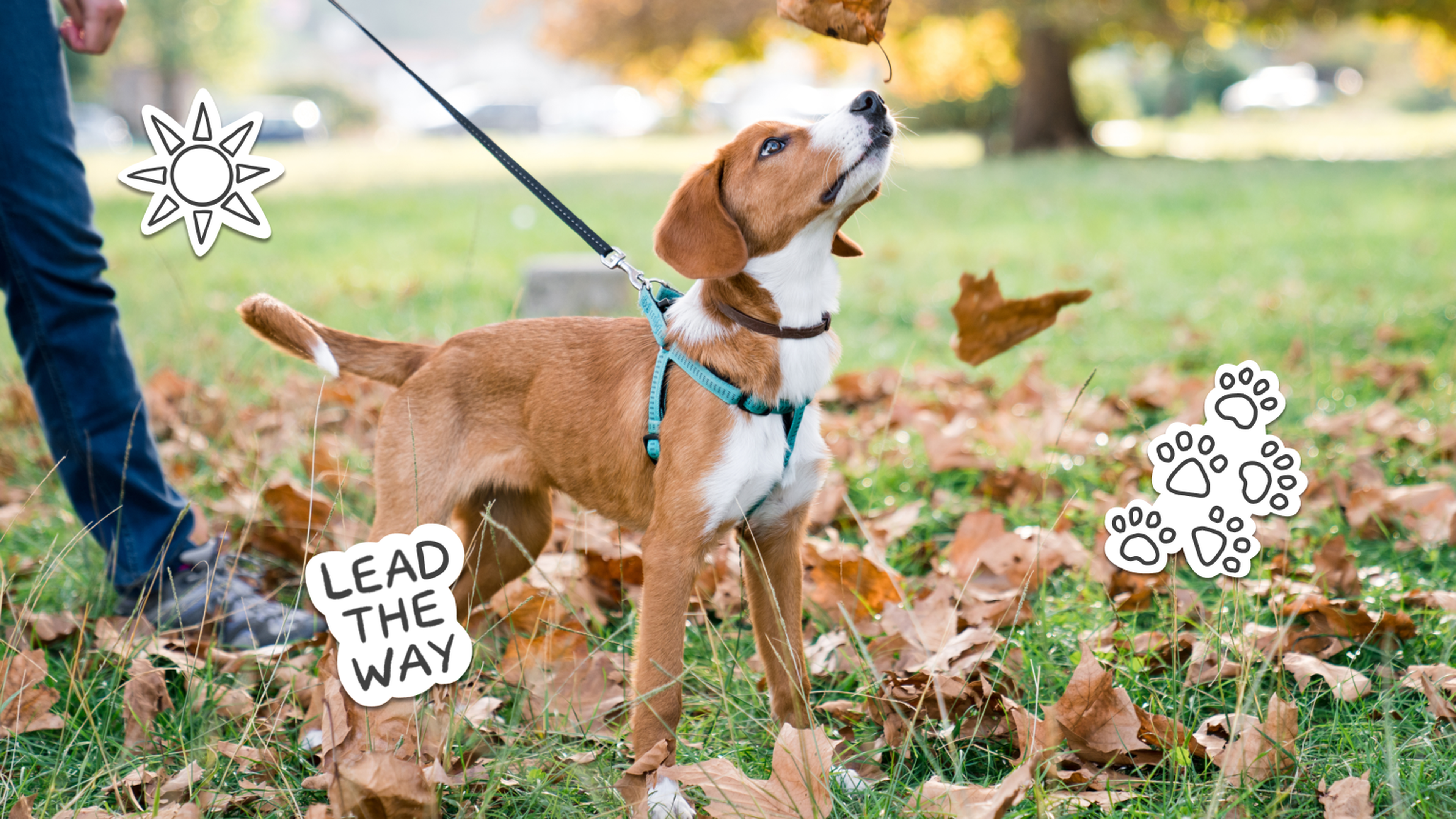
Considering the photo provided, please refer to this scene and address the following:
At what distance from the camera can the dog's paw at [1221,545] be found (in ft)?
7.12

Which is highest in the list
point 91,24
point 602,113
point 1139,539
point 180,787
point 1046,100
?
point 91,24

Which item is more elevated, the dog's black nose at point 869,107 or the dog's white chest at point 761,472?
the dog's black nose at point 869,107

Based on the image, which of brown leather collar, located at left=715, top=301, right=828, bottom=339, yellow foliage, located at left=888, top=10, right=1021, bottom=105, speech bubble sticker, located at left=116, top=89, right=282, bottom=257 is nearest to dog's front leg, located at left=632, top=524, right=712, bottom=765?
brown leather collar, located at left=715, top=301, right=828, bottom=339

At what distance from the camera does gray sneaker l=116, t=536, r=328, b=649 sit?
8.74ft

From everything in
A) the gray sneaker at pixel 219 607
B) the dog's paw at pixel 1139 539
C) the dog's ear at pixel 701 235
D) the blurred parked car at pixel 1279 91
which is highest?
the dog's ear at pixel 701 235

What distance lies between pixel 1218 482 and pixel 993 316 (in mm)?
680

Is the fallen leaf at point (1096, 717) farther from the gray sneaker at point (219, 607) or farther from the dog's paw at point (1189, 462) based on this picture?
the gray sneaker at point (219, 607)

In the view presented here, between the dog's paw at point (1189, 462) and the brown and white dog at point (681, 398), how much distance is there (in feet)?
2.26

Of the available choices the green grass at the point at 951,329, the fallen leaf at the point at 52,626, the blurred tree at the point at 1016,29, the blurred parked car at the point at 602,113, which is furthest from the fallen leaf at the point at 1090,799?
the blurred parked car at the point at 602,113

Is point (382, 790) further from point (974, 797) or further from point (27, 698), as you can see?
point (27, 698)

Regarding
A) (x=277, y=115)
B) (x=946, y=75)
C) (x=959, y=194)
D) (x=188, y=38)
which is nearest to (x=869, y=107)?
(x=959, y=194)

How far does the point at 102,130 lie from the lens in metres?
44.6

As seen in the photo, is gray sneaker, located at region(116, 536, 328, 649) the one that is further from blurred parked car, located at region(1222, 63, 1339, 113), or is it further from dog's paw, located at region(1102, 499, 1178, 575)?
blurred parked car, located at region(1222, 63, 1339, 113)

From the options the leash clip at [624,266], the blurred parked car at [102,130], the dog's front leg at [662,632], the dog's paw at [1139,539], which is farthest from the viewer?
the blurred parked car at [102,130]
